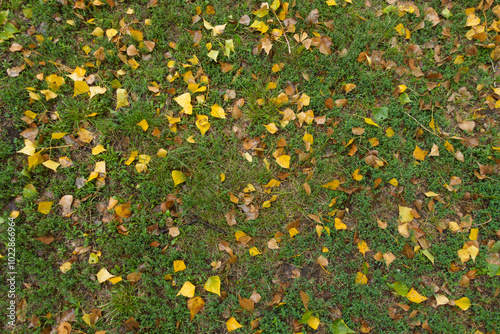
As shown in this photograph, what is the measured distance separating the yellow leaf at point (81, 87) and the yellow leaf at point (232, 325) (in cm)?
223

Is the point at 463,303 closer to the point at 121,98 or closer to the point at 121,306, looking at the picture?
the point at 121,306

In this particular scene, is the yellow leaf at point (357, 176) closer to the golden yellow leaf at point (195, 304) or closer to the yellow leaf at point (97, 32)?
the golden yellow leaf at point (195, 304)

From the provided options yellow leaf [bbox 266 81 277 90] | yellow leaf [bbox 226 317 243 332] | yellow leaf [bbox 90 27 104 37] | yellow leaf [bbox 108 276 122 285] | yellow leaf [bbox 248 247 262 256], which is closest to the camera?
yellow leaf [bbox 226 317 243 332]

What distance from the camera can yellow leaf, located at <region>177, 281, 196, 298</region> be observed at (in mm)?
2154

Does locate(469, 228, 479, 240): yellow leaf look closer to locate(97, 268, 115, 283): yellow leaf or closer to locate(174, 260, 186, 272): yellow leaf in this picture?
locate(174, 260, 186, 272): yellow leaf

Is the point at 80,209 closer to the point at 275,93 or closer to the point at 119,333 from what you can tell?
the point at 119,333

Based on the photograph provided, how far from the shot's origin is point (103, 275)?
220cm

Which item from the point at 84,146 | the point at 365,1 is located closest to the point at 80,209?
the point at 84,146

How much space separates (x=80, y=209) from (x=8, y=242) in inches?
21.7

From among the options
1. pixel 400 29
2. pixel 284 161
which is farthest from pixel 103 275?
pixel 400 29

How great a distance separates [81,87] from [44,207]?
105 centimetres

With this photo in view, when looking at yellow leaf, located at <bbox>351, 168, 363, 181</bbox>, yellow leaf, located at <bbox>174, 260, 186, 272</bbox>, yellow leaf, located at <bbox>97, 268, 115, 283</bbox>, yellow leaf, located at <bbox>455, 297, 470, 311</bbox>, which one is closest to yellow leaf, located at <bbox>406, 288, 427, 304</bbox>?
yellow leaf, located at <bbox>455, 297, 470, 311</bbox>

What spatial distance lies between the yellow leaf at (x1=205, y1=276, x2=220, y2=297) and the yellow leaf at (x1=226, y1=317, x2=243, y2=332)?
20 centimetres

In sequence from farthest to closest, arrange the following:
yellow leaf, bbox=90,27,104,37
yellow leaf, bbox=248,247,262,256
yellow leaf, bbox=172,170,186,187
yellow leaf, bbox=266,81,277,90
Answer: yellow leaf, bbox=90,27,104,37, yellow leaf, bbox=266,81,277,90, yellow leaf, bbox=172,170,186,187, yellow leaf, bbox=248,247,262,256
